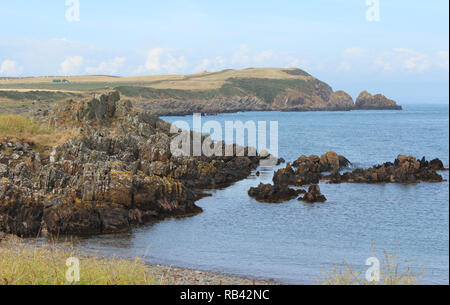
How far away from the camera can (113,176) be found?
3038 centimetres

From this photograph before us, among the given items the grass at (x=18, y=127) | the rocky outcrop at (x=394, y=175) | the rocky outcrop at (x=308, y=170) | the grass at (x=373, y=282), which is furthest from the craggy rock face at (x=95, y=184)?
the grass at (x=373, y=282)

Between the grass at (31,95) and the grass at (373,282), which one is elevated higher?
the grass at (31,95)

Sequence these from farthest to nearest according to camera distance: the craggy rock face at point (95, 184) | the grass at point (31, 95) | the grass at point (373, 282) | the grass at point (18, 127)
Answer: the grass at point (31, 95) < the grass at point (18, 127) < the craggy rock face at point (95, 184) < the grass at point (373, 282)

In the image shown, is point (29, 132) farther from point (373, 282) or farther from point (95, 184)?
point (373, 282)

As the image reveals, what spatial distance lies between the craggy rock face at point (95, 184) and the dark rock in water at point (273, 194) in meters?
4.68

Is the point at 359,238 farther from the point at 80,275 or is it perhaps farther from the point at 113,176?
the point at 80,275

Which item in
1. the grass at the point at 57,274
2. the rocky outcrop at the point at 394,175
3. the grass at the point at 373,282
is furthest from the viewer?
the rocky outcrop at the point at 394,175

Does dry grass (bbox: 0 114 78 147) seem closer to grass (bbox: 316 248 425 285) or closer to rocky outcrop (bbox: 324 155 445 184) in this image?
rocky outcrop (bbox: 324 155 445 184)

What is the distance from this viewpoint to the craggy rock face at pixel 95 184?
88.9ft

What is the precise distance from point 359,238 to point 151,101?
6684 inches

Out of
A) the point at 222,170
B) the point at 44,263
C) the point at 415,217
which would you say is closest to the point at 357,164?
the point at 222,170

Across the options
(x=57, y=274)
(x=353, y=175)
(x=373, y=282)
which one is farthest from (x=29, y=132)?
(x=373, y=282)

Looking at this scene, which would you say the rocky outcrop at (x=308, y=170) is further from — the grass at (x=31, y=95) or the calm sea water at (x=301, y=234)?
the grass at (x=31, y=95)

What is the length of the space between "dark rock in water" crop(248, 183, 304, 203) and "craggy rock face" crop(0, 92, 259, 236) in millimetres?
4685
